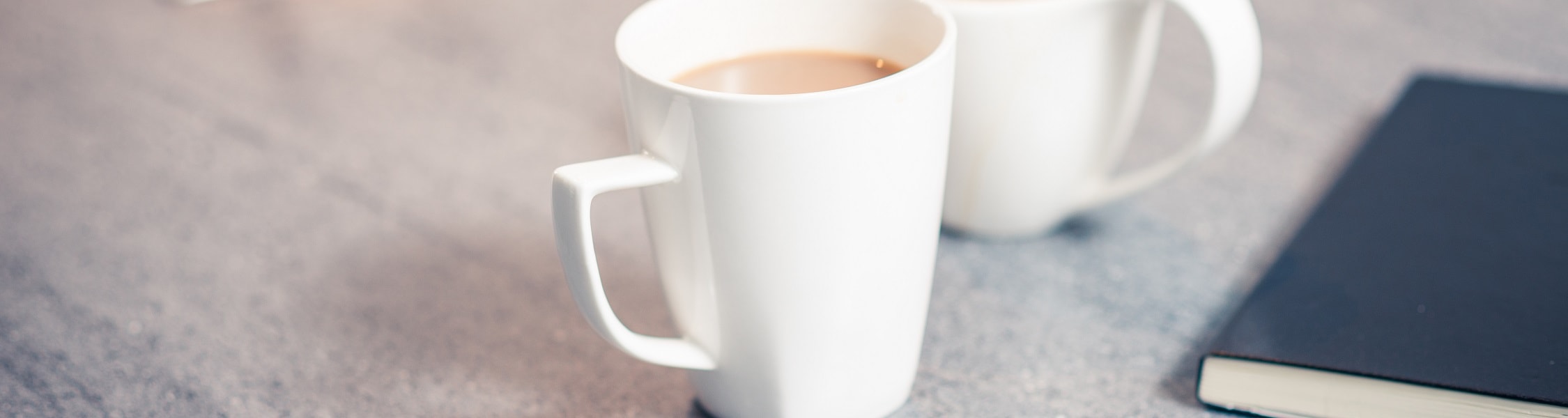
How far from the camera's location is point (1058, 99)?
0.42 meters

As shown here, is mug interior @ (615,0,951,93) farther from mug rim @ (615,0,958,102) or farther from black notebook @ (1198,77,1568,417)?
black notebook @ (1198,77,1568,417)

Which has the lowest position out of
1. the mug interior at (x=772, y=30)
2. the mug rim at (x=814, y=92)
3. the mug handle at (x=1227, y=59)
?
the mug handle at (x=1227, y=59)

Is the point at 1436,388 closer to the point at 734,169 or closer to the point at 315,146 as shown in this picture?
the point at 734,169

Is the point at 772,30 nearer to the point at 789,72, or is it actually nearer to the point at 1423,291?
the point at 789,72

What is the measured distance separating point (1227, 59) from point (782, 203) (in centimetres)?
19

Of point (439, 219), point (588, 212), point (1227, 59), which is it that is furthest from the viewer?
point (439, 219)

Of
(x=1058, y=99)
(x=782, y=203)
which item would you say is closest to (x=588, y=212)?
(x=782, y=203)

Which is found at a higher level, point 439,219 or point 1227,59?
point 1227,59

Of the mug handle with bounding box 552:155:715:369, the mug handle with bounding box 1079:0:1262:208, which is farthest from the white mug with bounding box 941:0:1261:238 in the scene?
the mug handle with bounding box 552:155:715:369

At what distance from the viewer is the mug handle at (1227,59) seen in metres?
0.39

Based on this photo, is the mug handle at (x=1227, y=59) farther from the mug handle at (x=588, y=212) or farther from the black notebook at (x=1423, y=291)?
the mug handle at (x=588, y=212)

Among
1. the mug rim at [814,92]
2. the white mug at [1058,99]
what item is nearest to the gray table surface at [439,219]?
the white mug at [1058,99]

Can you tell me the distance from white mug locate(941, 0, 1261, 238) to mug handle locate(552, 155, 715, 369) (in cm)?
15

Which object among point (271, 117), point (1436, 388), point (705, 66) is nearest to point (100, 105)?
point (271, 117)
